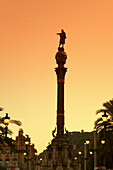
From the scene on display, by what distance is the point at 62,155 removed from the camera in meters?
68.5

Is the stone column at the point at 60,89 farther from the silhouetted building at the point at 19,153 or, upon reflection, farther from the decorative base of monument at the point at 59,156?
the silhouetted building at the point at 19,153

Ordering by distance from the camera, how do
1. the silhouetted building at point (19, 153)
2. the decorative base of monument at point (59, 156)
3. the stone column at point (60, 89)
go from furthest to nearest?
the stone column at point (60, 89), the decorative base of monument at point (59, 156), the silhouetted building at point (19, 153)

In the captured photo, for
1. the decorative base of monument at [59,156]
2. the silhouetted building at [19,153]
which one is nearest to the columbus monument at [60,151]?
the decorative base of monument at [59,156]

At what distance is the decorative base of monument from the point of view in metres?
67.7

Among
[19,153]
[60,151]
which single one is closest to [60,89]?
[60,151]

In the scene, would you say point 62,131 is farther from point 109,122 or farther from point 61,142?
point 109,122

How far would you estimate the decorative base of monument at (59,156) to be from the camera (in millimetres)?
67688

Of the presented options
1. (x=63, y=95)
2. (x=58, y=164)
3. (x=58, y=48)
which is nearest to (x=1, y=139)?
(x=58, y=164)

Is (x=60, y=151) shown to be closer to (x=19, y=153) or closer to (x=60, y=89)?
(x=60, y=89)

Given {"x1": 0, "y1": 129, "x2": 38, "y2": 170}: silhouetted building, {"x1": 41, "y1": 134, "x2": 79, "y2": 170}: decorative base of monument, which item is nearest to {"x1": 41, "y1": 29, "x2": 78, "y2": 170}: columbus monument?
{"x1": 41, "y1": 134, "x2": 79, "y2": 170}: decorative base of monument

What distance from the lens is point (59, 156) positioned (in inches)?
2692

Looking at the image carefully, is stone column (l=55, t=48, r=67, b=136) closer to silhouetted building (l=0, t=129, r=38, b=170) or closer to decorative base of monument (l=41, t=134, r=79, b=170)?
decorative base of monument (l=41, t=134, r=79, b=170)

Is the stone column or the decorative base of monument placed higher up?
the stone column

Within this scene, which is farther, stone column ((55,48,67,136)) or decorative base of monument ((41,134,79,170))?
stone column ((55,48,67,136))
